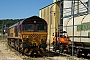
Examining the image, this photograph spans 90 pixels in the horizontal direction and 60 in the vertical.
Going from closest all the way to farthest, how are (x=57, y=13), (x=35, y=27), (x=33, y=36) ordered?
(x=33, y=36), (x=35, y=27), (x=57, y=13)

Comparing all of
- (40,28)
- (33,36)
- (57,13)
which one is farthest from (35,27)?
(57,13)

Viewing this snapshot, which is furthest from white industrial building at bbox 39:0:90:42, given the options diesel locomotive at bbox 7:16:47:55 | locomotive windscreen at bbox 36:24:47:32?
diesel locomotive at bbox 7:16:47:55

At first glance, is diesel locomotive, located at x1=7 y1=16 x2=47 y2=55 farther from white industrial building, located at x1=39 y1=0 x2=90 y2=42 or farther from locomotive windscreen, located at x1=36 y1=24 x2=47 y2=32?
white industrial building, located at x1=39 y1=0 x2=90 y2=42

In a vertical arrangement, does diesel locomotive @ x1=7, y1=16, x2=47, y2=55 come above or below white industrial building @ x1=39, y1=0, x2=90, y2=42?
below

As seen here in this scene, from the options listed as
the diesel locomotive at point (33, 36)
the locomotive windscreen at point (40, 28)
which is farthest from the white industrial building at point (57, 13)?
the diesel locomotive at point (33, 36)

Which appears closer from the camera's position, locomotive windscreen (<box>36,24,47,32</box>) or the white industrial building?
locomotive windscreen (<box>36,24,47,32</box>)

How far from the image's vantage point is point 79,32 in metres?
18.8

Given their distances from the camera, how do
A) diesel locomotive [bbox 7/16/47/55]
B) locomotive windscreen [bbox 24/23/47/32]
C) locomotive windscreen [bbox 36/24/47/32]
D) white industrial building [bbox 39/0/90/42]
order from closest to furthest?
A: diesel locomotive [bbox 7/16/47/55] < locomotive windscreen [bbox 24/23/47/32] < locomotive windscreen [bbox 36/24/47/32] < white industrial building [bbox 39/0/90/42]

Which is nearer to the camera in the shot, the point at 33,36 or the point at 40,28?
the point at 33,36

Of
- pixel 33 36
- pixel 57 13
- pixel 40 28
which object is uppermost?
pixel 57 13

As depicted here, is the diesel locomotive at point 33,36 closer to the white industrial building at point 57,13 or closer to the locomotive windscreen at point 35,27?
the locomotive windscreen at point 35,27

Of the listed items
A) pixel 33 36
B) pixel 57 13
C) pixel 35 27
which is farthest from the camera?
pixel 57 13

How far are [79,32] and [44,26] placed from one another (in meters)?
3.46

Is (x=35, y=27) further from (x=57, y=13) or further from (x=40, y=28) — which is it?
(x=57, y=13)
